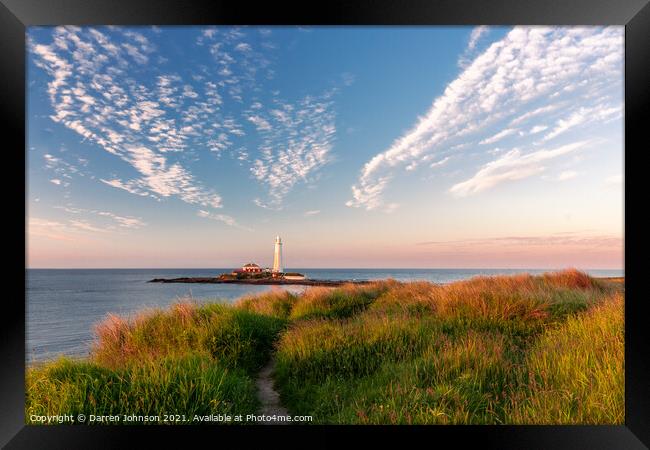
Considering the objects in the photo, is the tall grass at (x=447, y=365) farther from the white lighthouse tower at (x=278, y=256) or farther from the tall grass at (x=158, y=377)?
the white lighthouse tower at (x=278, y=256)

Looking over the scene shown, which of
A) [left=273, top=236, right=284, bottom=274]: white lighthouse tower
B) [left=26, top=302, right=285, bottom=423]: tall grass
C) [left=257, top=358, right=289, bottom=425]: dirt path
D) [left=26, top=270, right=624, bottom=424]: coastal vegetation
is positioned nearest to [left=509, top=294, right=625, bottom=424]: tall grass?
[left=26, top=270, right=624, bottom=424]: coastal vegetation

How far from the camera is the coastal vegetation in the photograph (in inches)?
99.1

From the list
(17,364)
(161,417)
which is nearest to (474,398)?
(161,417)

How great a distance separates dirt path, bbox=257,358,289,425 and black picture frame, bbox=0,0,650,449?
0.73 meters

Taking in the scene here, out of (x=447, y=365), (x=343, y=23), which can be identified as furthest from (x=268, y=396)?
(x=343, y=23)

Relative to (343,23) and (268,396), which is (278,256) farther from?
(343,23)

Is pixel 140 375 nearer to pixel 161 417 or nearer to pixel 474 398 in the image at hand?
pixel 161 417

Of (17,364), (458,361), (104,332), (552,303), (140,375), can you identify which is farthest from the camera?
(552,303)

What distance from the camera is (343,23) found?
8.28ft

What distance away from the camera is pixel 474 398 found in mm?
2582

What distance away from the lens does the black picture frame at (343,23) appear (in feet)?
7.59

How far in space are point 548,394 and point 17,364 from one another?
4.49m

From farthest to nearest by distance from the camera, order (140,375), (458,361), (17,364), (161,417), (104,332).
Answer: (104,332), (458,361), (140,375), (161,417), (17,364)

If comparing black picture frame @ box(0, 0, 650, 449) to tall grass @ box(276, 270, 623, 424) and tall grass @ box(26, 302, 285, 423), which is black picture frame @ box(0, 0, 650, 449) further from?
tall grass @ box(26, 302, 285, 423)
